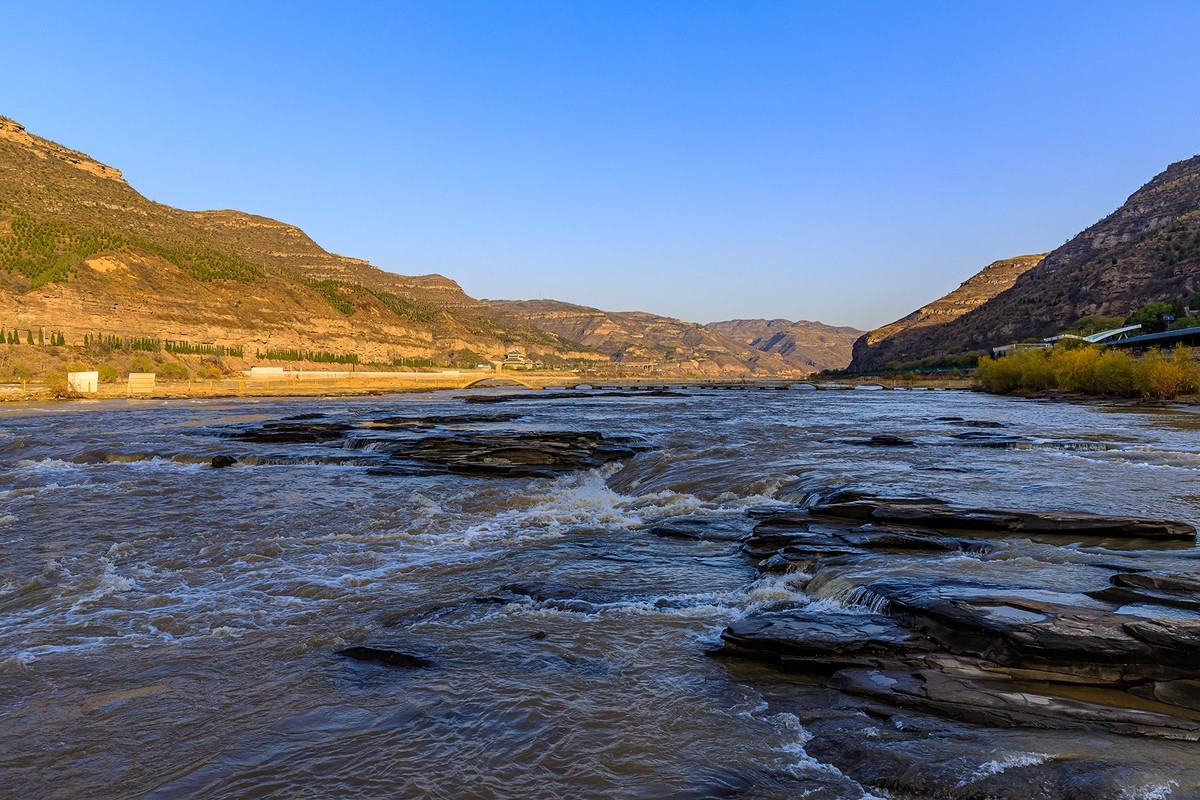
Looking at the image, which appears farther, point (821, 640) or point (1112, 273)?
point (1112, 273)

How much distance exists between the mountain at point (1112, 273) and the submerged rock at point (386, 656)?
13736 centimetres

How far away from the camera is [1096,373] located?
58281 millimetres

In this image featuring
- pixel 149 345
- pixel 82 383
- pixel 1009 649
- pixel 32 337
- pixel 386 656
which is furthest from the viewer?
pixel 149 345

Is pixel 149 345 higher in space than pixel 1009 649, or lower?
higher

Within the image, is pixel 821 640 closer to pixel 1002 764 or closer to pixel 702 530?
pixel 1002 764

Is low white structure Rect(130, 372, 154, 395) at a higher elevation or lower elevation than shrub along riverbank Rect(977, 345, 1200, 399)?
lower

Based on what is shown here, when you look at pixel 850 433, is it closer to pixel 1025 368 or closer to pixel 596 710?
pixel 596 710

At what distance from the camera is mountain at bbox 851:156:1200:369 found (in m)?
120

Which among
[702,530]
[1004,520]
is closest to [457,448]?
[702,530]

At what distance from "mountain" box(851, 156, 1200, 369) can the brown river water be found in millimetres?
129444

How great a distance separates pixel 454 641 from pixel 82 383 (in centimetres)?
6975

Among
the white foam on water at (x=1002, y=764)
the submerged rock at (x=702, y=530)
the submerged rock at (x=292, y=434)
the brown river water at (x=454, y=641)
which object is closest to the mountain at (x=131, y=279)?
the submerged rock at (x=292, y=434)

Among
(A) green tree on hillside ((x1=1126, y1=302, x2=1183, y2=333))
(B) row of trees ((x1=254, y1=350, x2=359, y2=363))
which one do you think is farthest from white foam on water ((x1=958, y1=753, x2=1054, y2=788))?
(B) row of trees ((x1=254, y1=350, x2=359, y2=363))

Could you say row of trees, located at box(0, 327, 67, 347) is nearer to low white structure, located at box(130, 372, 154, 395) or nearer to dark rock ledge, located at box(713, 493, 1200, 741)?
low white structure, located at box(130, 372, 154, 395)
